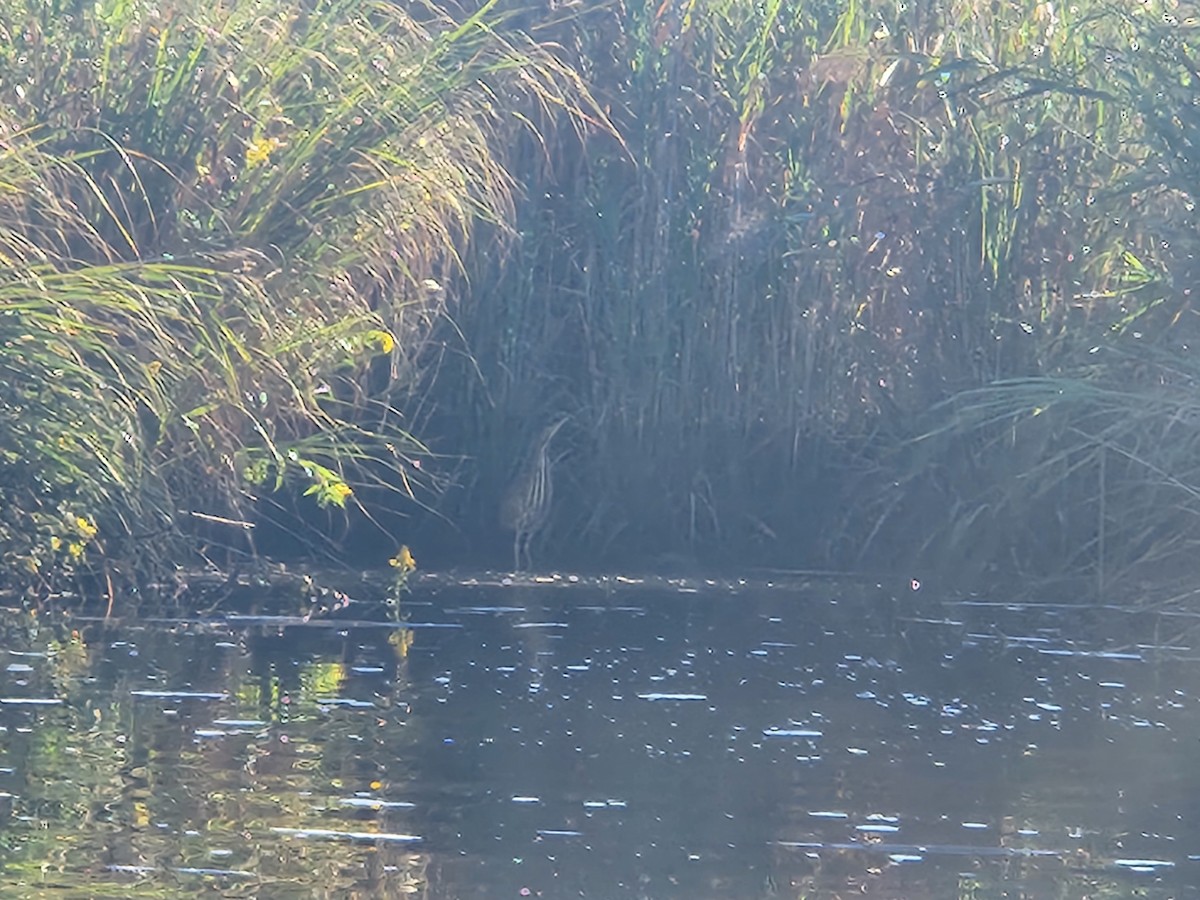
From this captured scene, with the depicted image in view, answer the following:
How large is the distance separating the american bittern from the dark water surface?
100 centimetres

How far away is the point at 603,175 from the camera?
30.9 ft

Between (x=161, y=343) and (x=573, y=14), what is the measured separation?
282 centimetres

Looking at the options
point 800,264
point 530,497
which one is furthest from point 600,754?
point 800,264

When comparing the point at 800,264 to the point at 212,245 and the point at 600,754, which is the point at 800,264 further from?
the point at 600,754

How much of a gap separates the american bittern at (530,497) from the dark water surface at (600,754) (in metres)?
1.00

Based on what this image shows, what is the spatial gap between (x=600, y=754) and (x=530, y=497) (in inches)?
145

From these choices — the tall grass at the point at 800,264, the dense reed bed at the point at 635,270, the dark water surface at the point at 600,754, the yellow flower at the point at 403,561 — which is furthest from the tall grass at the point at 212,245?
the tall grass at the point at 800,264

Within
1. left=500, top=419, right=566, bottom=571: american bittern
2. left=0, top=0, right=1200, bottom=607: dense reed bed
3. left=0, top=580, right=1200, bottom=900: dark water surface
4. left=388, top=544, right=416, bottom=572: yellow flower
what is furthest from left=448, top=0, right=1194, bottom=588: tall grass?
left=0, top=580, right=1200, bottom=900: dark water surface

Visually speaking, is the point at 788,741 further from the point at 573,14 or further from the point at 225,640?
the point at 573,14

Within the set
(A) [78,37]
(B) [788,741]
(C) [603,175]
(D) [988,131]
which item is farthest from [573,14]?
(B) [788,741]

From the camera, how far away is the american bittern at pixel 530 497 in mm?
9086

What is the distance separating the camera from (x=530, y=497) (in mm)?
9109

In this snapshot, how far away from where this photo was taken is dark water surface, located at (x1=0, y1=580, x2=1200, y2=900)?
4344 mm

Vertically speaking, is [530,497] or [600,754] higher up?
[530,497]
